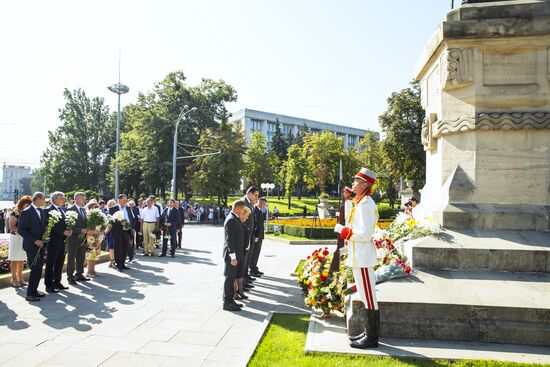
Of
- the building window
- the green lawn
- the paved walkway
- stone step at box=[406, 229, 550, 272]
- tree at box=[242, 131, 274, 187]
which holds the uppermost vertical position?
the building window

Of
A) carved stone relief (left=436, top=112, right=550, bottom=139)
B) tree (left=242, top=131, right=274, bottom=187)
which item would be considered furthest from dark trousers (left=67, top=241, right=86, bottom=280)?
tree (left=242, top=131, right=274, bottom=187)

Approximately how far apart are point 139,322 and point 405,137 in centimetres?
3447

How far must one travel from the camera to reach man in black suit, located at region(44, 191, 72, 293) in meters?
8.54

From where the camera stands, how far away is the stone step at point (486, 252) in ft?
19.7

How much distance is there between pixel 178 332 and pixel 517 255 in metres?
5.04

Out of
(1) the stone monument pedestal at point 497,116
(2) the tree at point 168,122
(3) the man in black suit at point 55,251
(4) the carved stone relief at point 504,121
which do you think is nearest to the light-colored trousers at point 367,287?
(1) the stone monument pedestal at point 497,116

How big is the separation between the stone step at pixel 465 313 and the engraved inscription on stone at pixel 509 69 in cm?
329

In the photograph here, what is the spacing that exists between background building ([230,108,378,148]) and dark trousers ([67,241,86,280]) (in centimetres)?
8883

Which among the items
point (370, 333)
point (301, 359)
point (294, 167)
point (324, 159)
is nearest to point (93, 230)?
point (301, 359)

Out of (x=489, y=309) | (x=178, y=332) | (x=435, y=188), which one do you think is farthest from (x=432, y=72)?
(x=178, y=332)

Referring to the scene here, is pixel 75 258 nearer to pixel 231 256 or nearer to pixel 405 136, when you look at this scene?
pixel 231 256

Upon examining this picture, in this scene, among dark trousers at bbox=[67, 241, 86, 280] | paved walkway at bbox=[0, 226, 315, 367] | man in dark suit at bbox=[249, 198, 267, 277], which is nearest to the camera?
paved walkway at bbox=[0, 226, 315, 367]

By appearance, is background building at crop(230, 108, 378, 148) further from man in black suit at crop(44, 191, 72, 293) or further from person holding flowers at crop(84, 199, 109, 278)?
man in black suit at crop(44, 191, 72, 293)

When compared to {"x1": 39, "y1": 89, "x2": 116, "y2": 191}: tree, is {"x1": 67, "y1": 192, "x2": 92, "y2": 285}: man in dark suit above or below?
below
